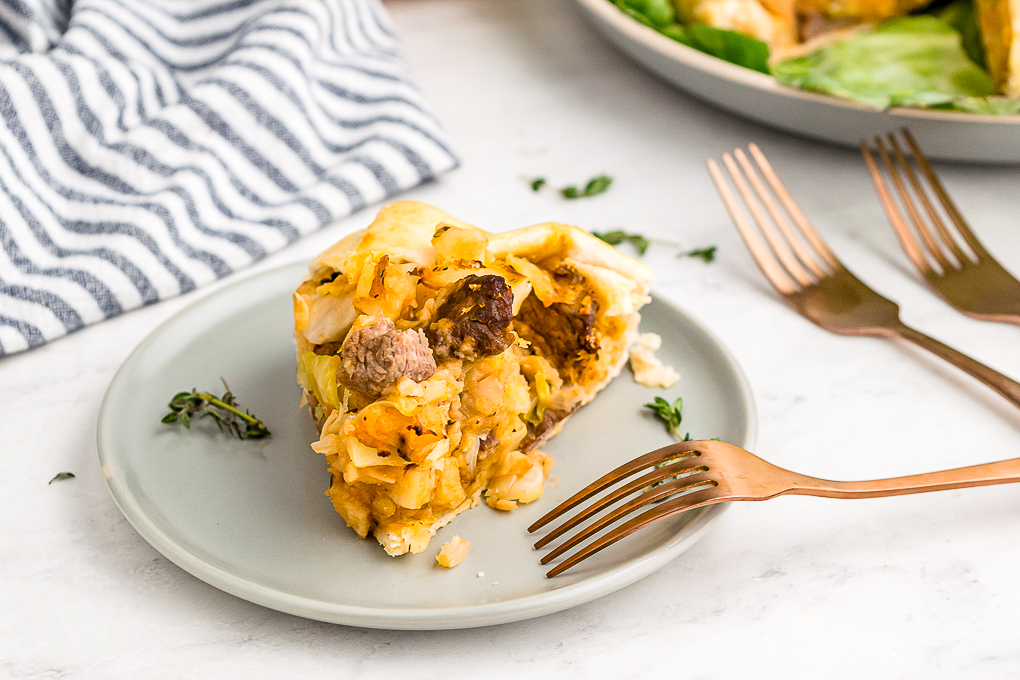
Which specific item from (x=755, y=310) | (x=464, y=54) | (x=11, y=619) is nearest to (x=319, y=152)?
(x=464, y=54)

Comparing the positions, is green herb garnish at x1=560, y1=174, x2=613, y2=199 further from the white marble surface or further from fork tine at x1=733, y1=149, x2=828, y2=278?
fork tine at x1=733, y1=149, x2=828, y2=278

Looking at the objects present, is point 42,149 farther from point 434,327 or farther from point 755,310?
point 755,310

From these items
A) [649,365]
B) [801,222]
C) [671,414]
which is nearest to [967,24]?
[801,222]

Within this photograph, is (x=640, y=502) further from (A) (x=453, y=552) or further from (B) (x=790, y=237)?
(B) (x=790, y=237)

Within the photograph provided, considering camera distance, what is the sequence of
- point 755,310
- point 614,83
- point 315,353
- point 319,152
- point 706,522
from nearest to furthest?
point 706,522 → point 315,353 → point 755,310 → point 319,152 → point 614,83

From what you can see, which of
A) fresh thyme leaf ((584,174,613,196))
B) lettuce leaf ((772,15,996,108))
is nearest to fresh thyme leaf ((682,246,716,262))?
fresh thyme leaf ((584,174,613,196))

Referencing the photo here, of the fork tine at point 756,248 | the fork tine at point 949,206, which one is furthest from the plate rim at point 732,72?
the fork tine at point 756,248
